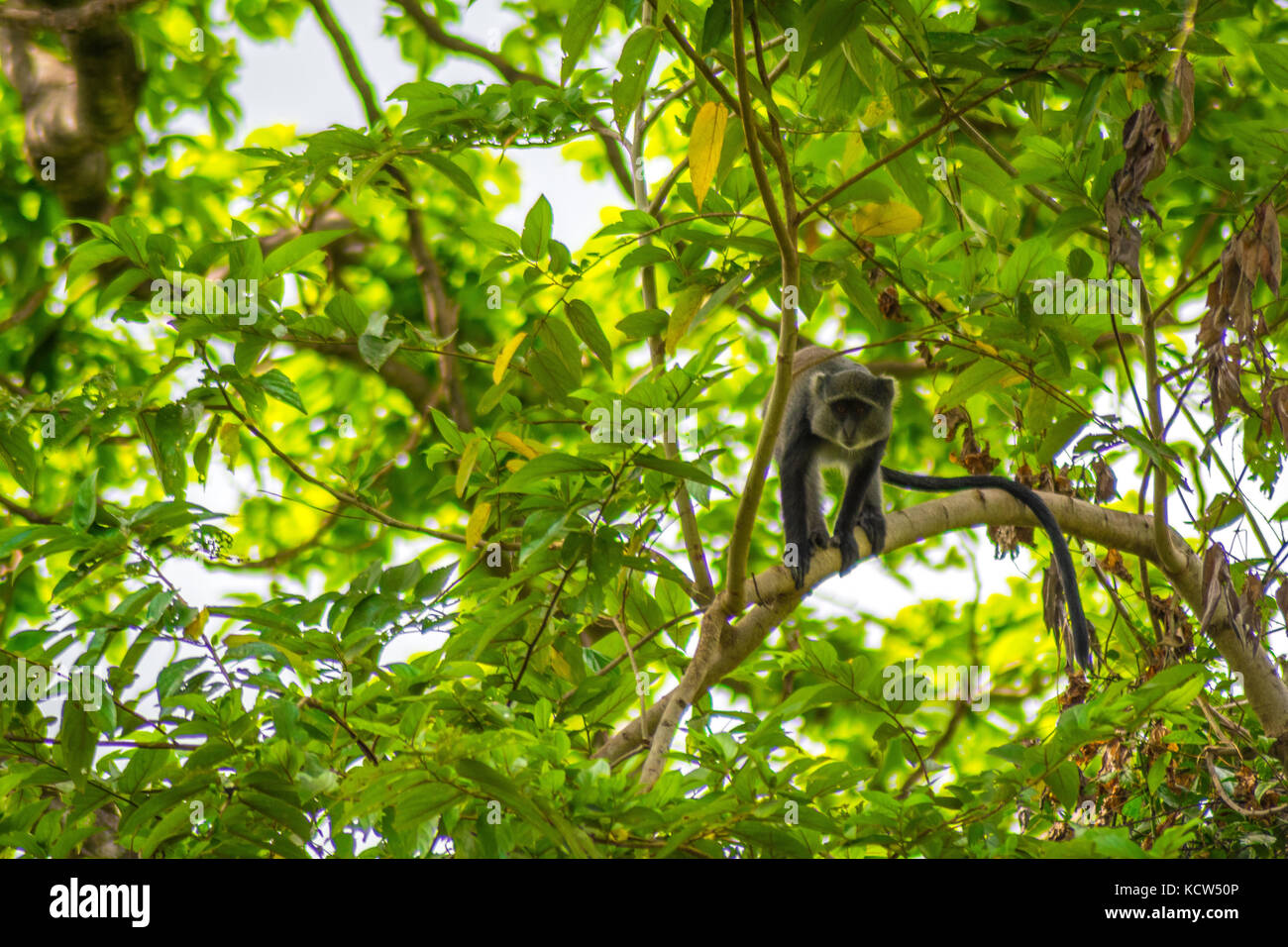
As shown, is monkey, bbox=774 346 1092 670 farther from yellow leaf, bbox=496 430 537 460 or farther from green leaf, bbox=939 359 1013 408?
yellow leaf, bbox=496 430 537 460

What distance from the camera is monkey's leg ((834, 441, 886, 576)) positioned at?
4324 mm

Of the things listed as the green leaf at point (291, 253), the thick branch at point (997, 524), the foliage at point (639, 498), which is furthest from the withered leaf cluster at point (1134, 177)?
the green leaf at point (291, 253)

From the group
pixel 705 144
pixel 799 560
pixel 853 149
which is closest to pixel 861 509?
pixel 799 560

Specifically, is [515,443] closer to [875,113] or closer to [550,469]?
[550,469]

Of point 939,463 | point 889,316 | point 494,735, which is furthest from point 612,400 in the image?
point 939,463

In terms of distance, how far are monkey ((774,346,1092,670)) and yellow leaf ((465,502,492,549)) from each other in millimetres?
1439

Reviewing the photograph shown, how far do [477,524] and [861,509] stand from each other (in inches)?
83.2

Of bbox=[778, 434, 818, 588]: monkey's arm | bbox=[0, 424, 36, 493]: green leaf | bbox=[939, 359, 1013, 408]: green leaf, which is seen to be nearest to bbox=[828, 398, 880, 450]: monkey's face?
bbox=[778, 434, 818, 588]: monkey's arm

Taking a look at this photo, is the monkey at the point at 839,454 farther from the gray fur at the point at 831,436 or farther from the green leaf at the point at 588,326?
the green leaf at the point at 588,326

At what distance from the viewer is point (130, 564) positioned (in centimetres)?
278
